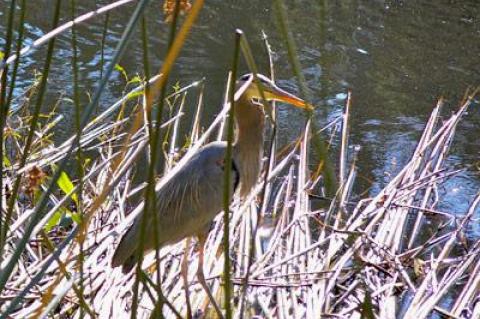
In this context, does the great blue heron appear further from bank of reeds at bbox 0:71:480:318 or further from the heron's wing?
bank of reeds at bbox 0:71:480:318

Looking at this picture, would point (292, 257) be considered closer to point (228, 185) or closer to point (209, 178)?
point (209, 178)

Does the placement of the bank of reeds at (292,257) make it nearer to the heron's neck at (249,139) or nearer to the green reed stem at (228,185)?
the heron's neck at (249,139)

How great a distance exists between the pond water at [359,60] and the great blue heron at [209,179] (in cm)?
136

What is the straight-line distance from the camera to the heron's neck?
3.30 meters

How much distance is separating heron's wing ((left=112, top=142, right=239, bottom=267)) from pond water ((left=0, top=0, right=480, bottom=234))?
1.53 m

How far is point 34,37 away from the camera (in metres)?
6.30

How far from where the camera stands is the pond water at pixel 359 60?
537cm

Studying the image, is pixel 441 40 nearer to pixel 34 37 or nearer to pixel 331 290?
pixel 34 37

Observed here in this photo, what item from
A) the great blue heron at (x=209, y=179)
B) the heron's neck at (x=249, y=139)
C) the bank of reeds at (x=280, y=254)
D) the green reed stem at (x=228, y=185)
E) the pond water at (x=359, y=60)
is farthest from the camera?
the pond water at (x=359, y=60)

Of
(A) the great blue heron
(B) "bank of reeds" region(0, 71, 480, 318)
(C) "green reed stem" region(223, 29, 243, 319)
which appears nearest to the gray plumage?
→ (A) the great blue heron

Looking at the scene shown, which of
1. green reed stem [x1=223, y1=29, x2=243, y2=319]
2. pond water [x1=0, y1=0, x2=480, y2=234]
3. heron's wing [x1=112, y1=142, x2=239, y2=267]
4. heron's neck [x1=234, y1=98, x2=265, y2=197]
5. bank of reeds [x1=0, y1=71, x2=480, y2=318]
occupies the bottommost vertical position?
pond water [x1=0, y1=0, x2=480, y2=234]

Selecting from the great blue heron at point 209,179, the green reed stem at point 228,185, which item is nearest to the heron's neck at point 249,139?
the great blue heron at point 209,179

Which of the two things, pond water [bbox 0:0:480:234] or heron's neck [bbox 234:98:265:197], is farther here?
pond water [bbox 0:0:480:234]

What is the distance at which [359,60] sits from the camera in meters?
6.88
